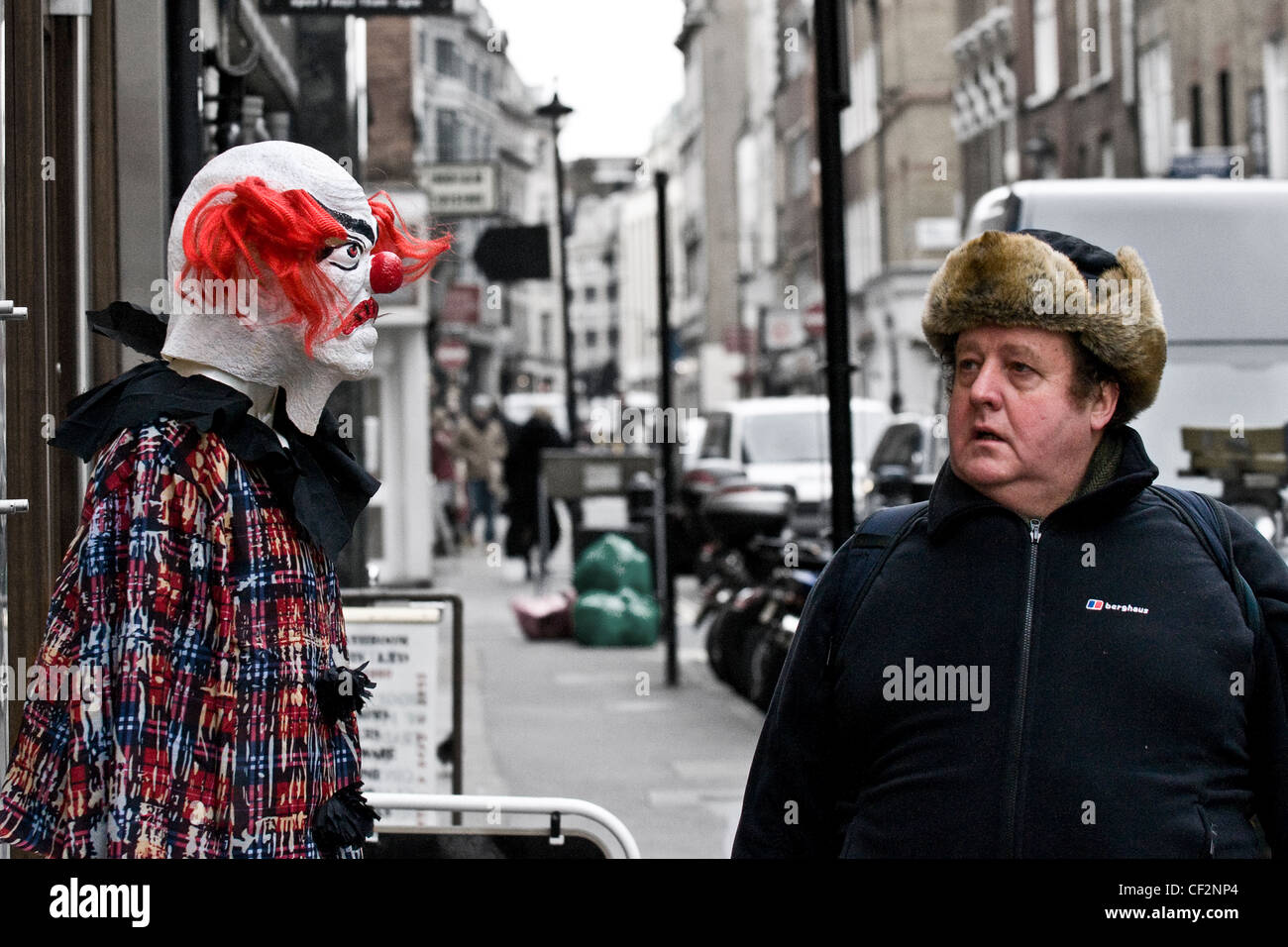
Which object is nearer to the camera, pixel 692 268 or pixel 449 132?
pixel 449 132

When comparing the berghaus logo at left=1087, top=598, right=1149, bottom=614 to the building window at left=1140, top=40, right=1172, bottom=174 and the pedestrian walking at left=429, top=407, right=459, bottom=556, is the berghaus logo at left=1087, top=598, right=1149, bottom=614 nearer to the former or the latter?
the pedestrian walking at left=429, top=407, right=459, bottom=556

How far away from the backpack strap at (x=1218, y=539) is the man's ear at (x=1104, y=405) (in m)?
0.12

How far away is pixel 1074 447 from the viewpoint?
297 centimetres

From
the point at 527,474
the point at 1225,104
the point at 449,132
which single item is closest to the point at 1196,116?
the point at 1225,104

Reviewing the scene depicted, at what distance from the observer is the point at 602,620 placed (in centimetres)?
1619

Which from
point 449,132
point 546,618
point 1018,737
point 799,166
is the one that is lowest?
point 546,618

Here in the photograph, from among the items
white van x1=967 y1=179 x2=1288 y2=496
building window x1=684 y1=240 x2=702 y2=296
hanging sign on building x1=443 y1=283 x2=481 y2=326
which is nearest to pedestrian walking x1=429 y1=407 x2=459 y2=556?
hanging sign on building x1=443 y1=283 x2=481 y2=326

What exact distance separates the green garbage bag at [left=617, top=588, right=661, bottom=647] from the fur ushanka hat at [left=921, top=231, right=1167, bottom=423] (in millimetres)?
13197

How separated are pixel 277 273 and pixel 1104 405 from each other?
1175mm

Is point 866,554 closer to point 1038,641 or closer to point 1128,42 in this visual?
point 1038,641

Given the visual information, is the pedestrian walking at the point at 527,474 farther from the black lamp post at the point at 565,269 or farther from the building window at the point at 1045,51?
the building window at the point at 1045,51

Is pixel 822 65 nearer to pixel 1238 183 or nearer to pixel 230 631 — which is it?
pixel 1238 183

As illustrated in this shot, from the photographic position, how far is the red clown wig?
9.56 feet
